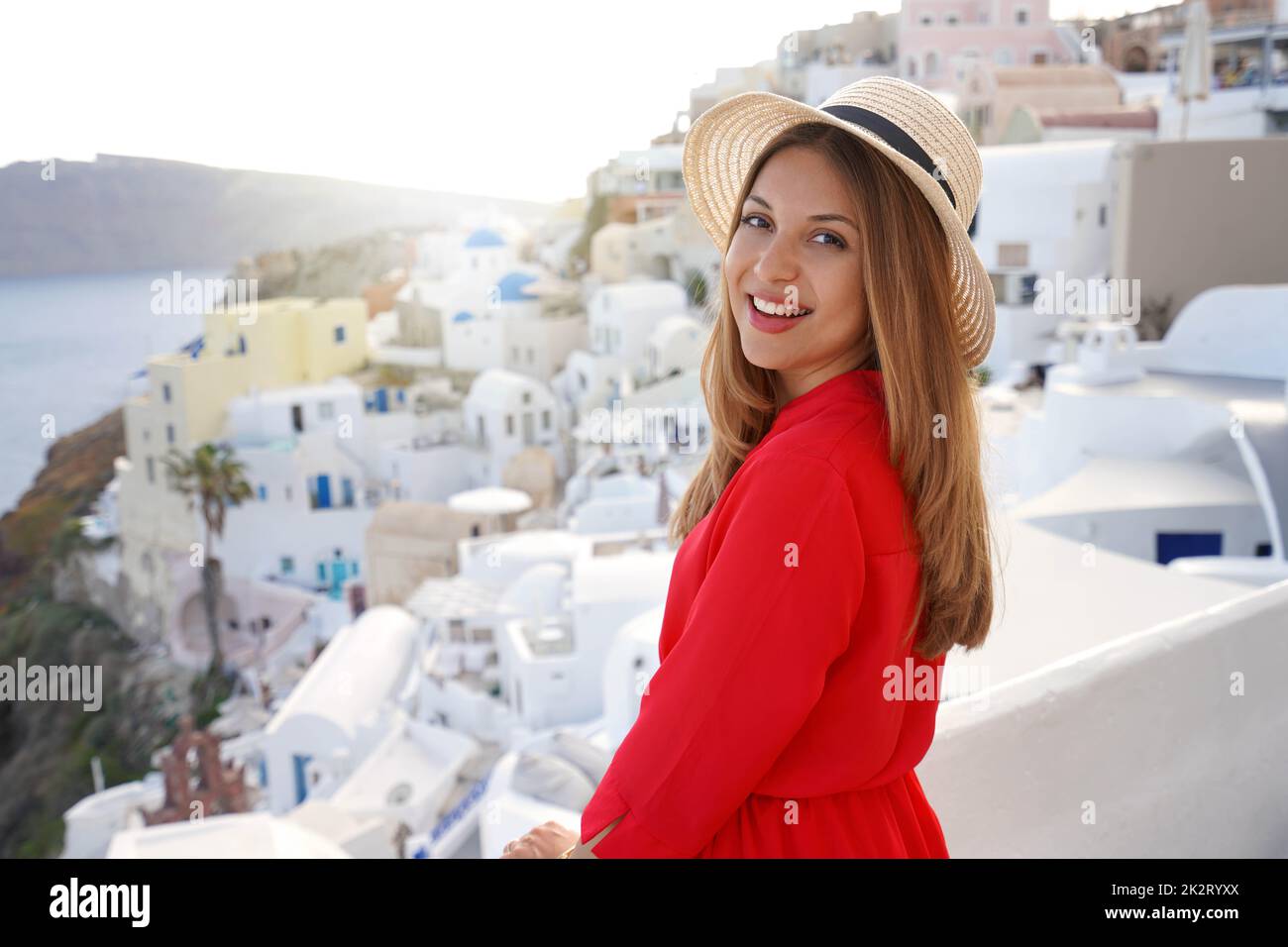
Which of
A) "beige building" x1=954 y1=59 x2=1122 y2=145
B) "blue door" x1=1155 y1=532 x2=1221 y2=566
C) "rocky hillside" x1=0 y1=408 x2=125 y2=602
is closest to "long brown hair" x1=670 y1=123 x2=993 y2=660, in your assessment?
"blue door" x1=1155 y1=532 x2=1221 y2=566

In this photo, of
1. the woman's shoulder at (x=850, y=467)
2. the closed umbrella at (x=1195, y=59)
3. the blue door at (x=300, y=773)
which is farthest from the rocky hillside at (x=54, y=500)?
the woman's shoulder at (x=850, y=467)

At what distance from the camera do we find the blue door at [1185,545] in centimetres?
805

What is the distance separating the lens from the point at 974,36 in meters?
31.1

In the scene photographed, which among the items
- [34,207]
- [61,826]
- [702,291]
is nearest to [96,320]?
[34,207]

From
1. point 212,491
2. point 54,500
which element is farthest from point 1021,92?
point 54,500

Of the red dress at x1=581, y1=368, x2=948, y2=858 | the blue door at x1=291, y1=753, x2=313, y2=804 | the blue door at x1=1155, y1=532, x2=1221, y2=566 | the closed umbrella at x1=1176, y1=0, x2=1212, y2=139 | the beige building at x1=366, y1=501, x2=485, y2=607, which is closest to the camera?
the red dress at x1=581, y1=368, x2=948, y2=858

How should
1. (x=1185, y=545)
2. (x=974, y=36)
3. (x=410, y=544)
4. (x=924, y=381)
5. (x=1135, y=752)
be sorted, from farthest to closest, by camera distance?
(x=974, y=36) → (x=410, y=544) → (x=1185, y=545) → (x=1135, y=752) → (x=924, y=381)

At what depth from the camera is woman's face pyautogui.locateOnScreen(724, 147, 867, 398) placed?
1316 millimetres

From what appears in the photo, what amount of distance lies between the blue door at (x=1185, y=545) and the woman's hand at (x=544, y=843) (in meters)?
7.60

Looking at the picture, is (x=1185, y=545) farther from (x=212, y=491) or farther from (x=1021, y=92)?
(x=212, y=491)

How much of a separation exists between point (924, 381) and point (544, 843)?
663mm

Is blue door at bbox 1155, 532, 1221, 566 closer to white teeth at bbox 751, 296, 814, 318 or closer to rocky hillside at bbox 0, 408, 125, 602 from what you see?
white teeth at bbox 751, 296, 814, 318

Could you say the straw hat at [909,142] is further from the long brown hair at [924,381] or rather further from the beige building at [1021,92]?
the beige building at [1021,92]

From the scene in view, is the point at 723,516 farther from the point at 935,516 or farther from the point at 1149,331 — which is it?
the point at 1149,331
